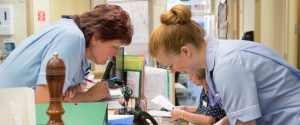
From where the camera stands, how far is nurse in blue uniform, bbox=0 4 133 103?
1328 mm

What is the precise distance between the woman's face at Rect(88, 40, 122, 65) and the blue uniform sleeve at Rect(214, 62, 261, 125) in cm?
65

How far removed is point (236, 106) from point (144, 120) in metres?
0.62

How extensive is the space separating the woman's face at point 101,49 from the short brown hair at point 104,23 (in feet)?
0.10

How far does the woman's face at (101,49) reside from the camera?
1620 millimetres

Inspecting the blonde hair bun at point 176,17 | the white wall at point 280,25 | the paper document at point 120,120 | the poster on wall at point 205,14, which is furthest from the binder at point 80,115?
the poster on wall at point 205,14

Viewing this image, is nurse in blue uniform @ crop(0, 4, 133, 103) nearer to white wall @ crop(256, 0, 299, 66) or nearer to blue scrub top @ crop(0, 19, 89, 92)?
blue scrub top @ crop(0, 19, 89, 92)

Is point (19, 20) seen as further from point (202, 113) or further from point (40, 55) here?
point (40, 55)

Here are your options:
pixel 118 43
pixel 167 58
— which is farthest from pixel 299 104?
pixel 118 43

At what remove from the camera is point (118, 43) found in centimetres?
166

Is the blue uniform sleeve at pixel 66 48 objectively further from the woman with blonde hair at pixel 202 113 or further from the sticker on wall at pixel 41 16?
the sticker on wall at pixel 41 16

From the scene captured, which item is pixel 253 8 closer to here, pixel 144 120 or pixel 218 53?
pixel 144 120

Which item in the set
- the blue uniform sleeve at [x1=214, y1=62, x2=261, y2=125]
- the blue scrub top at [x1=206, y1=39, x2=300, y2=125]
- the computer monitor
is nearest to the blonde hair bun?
the blue scrub top at [x1=206, y1=39, x2=300, y2=125]

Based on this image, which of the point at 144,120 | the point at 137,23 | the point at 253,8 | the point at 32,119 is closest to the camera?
the point at 32,119

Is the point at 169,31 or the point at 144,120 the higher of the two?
the point at 169,31
